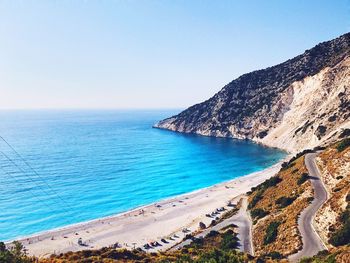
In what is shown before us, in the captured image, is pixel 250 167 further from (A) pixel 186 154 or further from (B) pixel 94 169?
(B) pixel 94 169

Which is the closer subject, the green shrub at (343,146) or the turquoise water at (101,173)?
the green shrub at (343,146)

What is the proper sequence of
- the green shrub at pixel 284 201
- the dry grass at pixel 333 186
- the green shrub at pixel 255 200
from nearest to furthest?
1. the dry grass at pixel 333 186
2. the green shrub at pixel 284 201
3. the green shrub at pixel 255 200

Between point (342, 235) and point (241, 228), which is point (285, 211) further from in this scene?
point (342, 235)

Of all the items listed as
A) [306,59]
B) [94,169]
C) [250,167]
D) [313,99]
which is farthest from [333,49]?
[94,169]

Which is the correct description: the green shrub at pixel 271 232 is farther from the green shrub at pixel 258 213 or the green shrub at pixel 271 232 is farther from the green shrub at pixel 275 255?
the green shrub at pixel 258 213

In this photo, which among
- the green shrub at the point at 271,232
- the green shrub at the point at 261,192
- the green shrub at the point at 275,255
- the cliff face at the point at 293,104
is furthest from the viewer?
the cliff face at the point at 293,104

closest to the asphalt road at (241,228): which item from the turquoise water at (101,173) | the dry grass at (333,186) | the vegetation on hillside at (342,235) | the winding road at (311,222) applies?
the winding road at (311,222)
